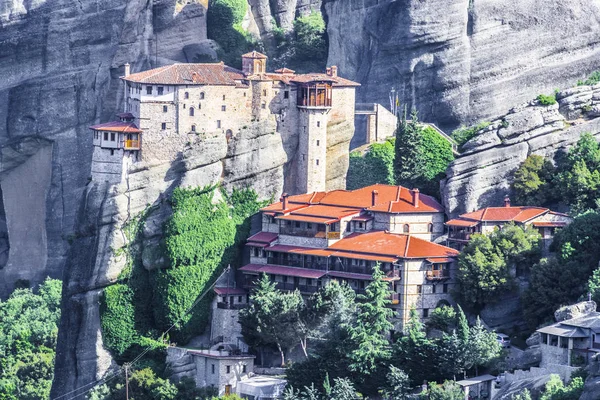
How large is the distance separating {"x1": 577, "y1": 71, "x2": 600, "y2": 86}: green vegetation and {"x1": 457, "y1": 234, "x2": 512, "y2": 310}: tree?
43.6ft

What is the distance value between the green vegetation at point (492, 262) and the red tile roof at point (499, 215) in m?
1.62

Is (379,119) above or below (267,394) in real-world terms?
above

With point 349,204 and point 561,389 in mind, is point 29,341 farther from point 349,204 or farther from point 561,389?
point 561,389

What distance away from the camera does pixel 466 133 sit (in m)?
114

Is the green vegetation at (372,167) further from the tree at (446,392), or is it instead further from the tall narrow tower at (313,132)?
the tree at (446,392)

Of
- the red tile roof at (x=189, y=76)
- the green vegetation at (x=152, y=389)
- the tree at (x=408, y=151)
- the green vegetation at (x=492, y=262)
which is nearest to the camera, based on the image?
the green vegetation at (x=492, y=262)

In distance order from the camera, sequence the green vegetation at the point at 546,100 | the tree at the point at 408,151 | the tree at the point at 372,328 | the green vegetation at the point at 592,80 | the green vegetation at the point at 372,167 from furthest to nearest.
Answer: the green vegetation at the point at 372,167 → the green vegetation at the point at 592,80 → the tree at the point at 408,151 → the green vegetation at the point at 546,100 → the tree at the point at 372,328

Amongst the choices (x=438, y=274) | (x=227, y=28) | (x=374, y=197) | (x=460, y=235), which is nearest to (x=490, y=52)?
(x=374, y=197)

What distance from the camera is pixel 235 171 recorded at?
112m

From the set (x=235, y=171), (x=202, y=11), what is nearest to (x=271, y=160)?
(x=235, y=171)

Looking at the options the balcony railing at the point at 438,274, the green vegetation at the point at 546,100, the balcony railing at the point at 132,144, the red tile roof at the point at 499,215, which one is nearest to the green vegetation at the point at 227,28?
the balcony railing at the point at 132,144

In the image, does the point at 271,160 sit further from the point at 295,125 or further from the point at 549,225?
the point at 549,225

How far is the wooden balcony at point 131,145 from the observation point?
4338 inches

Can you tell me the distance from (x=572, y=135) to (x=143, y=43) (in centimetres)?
2646
